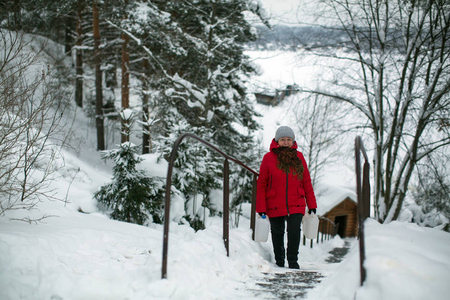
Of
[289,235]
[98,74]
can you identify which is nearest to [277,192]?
[289,235]

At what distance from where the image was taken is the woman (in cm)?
390

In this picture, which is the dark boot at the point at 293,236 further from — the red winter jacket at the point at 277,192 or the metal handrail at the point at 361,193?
the metal handrail at the point at 361,193

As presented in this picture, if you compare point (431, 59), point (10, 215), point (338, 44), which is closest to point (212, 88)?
point (338, 44)

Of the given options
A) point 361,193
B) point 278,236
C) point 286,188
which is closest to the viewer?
point 361,193

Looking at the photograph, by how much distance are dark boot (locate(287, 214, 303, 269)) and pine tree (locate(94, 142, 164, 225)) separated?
296cm

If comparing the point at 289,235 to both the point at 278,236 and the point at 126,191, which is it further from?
the point at 126,191

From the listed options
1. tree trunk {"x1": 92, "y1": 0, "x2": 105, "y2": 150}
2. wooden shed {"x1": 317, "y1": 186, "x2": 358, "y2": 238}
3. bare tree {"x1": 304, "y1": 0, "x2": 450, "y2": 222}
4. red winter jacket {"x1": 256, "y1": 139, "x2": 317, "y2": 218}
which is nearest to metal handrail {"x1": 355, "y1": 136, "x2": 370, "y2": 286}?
red winter jacket {"x1": 256, "y1": 139, "x2": 317, "y2": 218}

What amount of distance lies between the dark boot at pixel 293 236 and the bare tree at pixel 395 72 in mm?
5045

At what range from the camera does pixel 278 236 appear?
13.6 feet

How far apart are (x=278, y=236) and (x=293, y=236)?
223mm

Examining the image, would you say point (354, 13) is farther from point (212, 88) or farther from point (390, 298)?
Answer: point (390, 298)

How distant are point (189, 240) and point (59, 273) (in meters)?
1.16

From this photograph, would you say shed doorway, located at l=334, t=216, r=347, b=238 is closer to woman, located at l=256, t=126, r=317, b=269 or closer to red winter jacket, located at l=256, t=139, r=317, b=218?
woman, located at l=256, t=126, r=317, b=269

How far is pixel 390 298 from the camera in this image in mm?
1749
